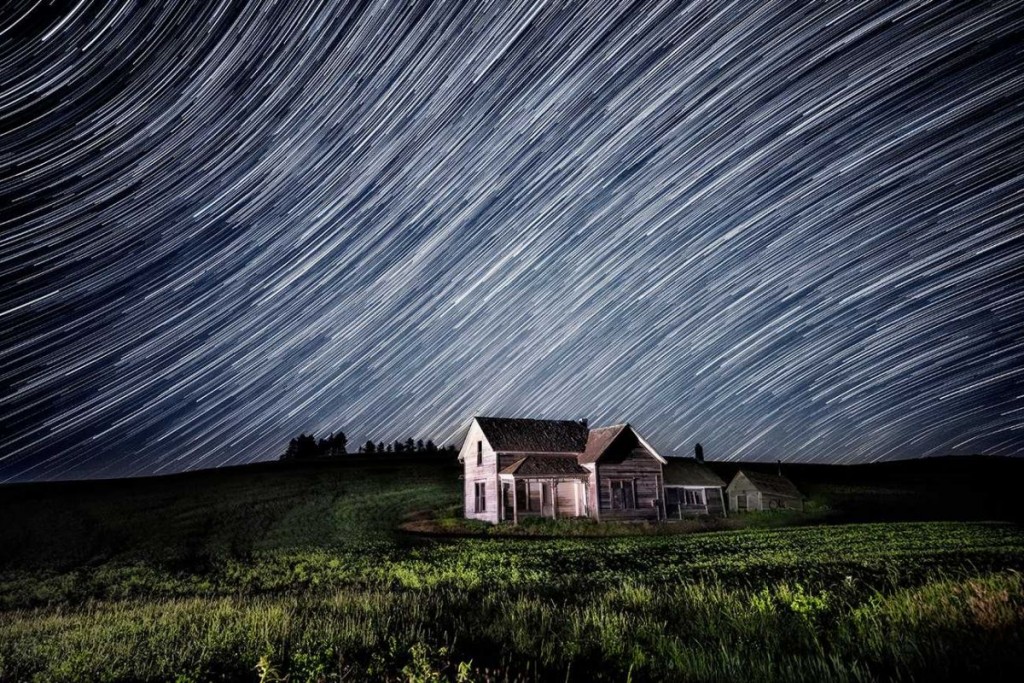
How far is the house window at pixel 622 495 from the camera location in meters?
35.3

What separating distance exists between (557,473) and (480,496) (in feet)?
19.4

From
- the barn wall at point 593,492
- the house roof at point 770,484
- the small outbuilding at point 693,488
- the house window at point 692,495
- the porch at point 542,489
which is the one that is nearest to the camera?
the porch at point 542,489

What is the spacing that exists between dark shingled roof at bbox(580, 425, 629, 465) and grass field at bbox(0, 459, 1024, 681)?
13.4 meters

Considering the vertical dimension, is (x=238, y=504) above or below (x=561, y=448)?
below

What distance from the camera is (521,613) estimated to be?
7840 millimetres

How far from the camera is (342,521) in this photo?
33312 millimetres

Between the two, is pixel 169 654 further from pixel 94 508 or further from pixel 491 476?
pixel 94 508

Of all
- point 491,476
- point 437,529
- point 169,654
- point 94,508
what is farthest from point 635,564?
point 94,508

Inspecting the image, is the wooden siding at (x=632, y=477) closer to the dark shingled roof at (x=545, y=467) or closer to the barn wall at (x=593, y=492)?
the barn wall at (x=593, y=492)

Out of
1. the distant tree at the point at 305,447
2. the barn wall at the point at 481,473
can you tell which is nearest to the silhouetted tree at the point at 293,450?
the distant tree at the point at 305,447

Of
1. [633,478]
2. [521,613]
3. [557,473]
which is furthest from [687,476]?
[521,613]

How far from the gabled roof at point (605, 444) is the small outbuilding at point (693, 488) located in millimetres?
10143

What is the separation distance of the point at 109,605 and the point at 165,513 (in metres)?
31.4

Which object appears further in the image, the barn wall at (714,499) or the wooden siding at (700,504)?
the barn wall at (714,499)
